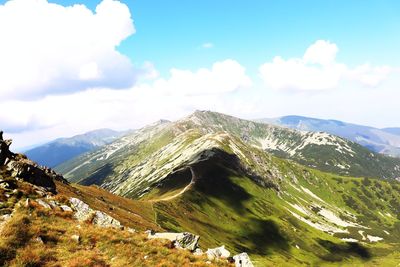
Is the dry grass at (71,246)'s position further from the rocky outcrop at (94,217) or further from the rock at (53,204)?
the rock at (53,204)

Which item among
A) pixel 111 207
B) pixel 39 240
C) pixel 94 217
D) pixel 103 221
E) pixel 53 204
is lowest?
pixel 111 207

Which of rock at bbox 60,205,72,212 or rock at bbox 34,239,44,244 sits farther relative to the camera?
rock at bbox 60,205,72,212

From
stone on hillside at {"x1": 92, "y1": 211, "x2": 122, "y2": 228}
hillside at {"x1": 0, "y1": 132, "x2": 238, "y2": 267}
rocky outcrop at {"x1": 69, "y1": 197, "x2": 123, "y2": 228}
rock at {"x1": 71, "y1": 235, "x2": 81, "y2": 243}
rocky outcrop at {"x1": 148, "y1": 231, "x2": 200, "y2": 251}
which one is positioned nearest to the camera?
hillside at {"x1": 0, "y1": 132, "x2": 238, "y2": 267}

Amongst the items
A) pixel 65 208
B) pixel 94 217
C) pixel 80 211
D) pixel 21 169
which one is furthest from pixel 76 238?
pixel 21 169

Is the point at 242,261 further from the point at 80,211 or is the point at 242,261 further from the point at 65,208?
the point at 65,208

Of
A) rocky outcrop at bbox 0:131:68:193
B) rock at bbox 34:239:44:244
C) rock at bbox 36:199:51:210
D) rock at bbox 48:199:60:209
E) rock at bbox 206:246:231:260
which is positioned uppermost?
rocky outcrop at bbox 0:131:68:193

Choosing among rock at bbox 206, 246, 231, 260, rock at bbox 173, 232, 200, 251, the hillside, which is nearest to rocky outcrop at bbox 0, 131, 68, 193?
the hillside

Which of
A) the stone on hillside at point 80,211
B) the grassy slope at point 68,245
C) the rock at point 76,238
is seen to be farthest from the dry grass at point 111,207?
the rock at point 76,238

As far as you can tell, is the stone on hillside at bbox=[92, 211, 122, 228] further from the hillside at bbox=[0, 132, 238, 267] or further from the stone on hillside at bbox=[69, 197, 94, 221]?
the stone on hillside at bbox=[69, 197, 94, 221]

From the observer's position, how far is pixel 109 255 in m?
24.9

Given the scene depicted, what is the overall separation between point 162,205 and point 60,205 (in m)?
138

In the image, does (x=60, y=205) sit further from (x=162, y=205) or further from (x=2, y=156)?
(x=162, y=205)

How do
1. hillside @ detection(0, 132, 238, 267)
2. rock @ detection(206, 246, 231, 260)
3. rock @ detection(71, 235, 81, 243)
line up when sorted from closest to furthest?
hillside @ detection(0, 132, 238, 267) < rock @ detection(71, 235, 81, 243) < rock @ detection(206, 246, 231, 260)

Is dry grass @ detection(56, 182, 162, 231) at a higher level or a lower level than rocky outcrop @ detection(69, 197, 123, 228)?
lower
